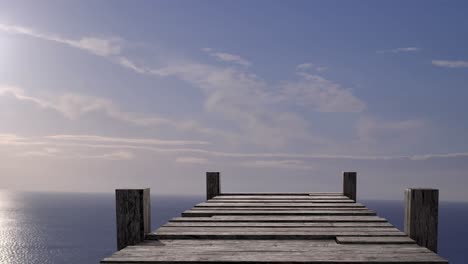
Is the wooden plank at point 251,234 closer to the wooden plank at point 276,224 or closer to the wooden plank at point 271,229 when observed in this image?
the wooden plank at point 271,229

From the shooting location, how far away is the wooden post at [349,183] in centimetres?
1238

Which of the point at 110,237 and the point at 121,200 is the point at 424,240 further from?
the point at 110,237

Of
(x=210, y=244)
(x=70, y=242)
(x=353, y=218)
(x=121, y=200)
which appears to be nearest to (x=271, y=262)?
(x=210, y=244)

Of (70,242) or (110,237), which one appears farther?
(110,237)

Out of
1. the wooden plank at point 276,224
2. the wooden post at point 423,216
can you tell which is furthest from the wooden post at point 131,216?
the wooden post at point 423,216

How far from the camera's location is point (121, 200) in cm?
A: 568

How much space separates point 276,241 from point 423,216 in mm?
2141

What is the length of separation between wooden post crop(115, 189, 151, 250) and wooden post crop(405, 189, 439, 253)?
371 cm

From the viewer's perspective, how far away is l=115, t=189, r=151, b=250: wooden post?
18.1ft

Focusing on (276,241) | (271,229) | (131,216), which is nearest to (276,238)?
(276,241)

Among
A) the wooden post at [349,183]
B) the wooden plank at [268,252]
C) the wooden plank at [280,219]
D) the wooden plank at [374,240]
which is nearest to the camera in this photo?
the wooden plank at [268,252]

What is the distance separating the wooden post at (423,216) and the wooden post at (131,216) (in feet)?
12.2

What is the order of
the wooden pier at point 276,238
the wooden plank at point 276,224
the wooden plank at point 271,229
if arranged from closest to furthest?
1. the wooden pier at point 276,238
2. the wooden plank at point 271,229
3. the wooden plank at point 276,224

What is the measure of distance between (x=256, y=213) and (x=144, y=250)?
11.5 feet
